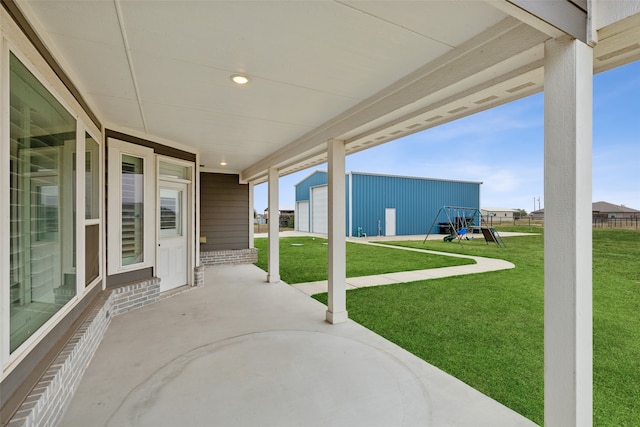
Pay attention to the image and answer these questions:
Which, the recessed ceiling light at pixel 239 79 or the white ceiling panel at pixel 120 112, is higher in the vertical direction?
the white ceiling panel at pixel 120 112

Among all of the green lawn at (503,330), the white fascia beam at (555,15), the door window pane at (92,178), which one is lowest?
the green lawn at (503,330)

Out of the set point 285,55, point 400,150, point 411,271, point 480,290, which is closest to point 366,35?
point 285,55

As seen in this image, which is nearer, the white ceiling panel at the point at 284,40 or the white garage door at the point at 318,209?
the white ceiling panel at the point at 284,40

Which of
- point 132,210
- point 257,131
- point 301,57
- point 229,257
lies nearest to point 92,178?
point 132,210

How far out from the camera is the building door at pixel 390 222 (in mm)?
16766

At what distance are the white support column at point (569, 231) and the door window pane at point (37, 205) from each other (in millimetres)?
2789

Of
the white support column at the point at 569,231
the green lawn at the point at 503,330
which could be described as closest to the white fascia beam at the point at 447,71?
the white support column at the point at 569,231

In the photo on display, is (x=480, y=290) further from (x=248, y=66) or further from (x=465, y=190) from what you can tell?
(x=465, y=190)

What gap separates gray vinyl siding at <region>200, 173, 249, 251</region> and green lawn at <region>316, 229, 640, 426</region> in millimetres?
4264

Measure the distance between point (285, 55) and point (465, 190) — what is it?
19862 millimetres

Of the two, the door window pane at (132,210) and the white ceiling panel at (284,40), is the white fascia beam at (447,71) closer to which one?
the white ceiling panel at (284,40)

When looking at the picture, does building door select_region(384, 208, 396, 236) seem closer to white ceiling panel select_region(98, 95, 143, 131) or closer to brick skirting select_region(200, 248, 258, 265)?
brick skirting select_region(200, 248, 258, 265)

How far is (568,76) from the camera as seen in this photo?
1410 millimetres

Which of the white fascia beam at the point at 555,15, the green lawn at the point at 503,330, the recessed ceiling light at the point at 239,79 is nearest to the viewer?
the white fascia beam at the point at 555,15
